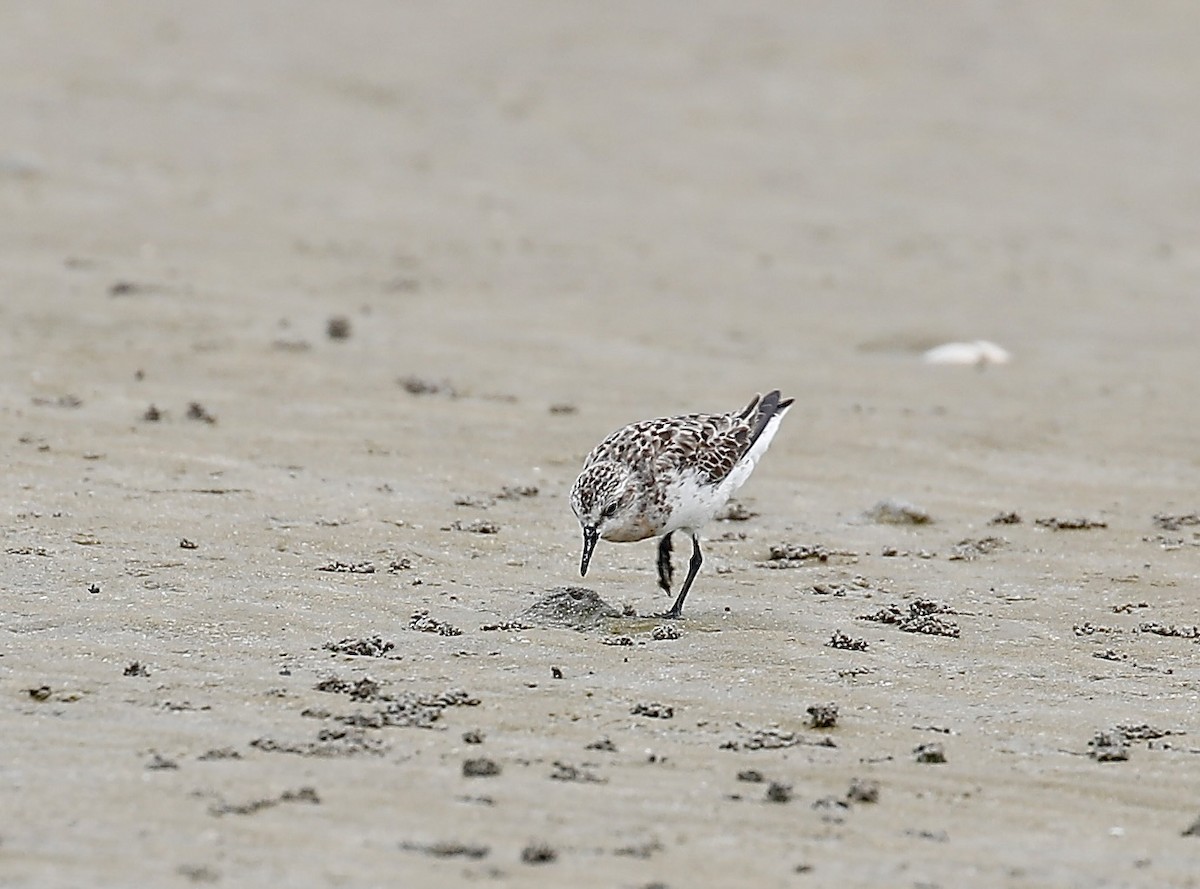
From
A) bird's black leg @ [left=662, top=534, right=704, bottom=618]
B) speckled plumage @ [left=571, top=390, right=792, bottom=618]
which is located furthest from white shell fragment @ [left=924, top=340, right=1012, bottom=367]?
bird's black leg @ [left=662, top=534, right=704, bottom=618]

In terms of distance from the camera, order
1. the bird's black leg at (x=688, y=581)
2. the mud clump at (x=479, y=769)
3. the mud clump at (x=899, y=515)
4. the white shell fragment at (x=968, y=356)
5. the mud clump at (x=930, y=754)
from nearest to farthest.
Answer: the mud clump at (x=479, y=769) < the mud clump at (x=930, y=754) < the bird's black leg at (x=688, y=581) < the mud clump at (x=899, y=515) < the white shell fragment at (x=968, y=356)

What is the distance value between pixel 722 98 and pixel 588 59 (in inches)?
69.6

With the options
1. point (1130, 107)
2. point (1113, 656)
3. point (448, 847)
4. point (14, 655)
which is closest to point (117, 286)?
point (14, 655)

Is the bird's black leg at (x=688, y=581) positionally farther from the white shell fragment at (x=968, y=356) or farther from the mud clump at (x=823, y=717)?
the white shell fragment at (x=968, y=356)

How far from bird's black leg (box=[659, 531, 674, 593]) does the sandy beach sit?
0.18 m

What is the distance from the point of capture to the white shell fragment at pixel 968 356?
1410 centimetres

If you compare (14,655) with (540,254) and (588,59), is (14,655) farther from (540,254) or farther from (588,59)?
(588,59)

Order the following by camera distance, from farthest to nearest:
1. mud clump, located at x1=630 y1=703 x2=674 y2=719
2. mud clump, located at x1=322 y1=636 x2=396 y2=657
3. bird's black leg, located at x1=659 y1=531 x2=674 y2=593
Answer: bird's black leg, located at x1=659 y1=531 x2=674 y2=593 < mud clump, located at x1=322 y1=636 x2=396 y2=657 < mud clump, located at x1=630 y1=703 x2=674 y2=719

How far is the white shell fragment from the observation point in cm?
1410

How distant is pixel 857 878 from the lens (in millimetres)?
5156

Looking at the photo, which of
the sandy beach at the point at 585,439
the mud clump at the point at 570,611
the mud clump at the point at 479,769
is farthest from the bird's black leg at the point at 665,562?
the mud clump at the point at 479,769

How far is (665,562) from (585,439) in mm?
3175

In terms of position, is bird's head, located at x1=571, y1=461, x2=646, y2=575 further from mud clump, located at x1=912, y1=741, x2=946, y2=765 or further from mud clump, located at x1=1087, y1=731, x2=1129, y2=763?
mud clump, located at x1=1087, y1=731, x2=1129, y2=763

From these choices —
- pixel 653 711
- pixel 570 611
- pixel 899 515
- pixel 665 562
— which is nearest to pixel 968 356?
pixel 899 515
